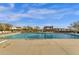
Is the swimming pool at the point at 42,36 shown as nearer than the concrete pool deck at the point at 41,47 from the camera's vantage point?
No

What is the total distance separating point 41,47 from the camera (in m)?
5.45

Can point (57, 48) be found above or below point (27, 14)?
below

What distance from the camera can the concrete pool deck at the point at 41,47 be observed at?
211 inches

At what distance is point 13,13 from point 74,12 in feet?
4.79

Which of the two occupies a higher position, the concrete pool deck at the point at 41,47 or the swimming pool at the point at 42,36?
the swimming pool at the point at 42,36

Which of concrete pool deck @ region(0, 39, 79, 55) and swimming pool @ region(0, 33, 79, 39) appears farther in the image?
swimming pool @ region(0, 33, 79, 39)

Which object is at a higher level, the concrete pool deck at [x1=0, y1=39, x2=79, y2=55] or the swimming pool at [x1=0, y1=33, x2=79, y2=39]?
the swimming pool at [x1=0, y1=33, x2=79, y2=39]

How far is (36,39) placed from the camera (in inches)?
223

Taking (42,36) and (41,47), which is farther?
(42,36)

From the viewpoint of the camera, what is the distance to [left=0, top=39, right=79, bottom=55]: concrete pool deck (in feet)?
17.6

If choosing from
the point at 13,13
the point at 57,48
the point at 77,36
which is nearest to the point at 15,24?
the point at 13,13

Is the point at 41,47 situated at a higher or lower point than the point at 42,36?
lower
